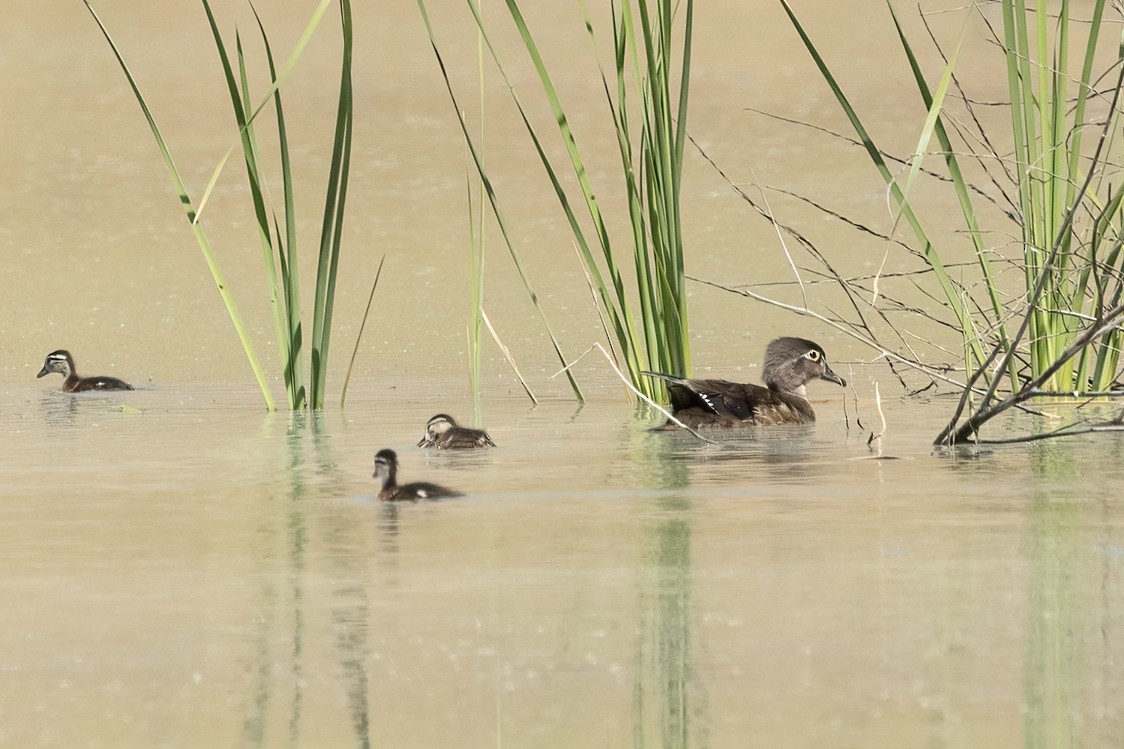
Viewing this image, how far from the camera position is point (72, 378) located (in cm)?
867

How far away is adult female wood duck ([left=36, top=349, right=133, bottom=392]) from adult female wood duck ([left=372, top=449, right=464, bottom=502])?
12.7 ft

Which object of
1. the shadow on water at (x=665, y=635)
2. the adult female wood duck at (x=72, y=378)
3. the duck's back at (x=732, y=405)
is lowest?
the shadow on water at (x=665, y=635)

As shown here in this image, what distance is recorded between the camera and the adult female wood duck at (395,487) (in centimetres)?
446

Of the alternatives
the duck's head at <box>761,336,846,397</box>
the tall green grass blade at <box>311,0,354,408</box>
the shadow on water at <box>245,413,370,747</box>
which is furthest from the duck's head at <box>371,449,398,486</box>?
the duck's head at <box>761,336,846,397</box>

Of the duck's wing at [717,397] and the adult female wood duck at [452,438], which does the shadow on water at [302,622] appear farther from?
the duck's wing at [717,397]

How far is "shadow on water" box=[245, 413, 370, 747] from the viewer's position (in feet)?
8.10

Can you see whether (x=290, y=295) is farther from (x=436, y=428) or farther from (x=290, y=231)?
(x=436, y=428)

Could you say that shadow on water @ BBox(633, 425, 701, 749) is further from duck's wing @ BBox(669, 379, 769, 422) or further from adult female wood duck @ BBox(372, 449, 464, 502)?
duck's wing @ BBox(669, 379, 769, 422)

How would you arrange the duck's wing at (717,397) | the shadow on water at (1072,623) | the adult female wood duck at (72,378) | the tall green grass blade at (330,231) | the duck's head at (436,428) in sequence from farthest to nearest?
the adult female wood duck at (72,378) → the duck's wing at (717,397) → the tall green grass blade at (330,231) → the duck's head at (436,428) → the shadow on water at (1072,623)

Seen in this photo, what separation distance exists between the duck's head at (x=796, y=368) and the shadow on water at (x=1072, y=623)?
286 cm

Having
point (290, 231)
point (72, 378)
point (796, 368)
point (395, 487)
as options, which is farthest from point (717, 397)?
point (72, 378)

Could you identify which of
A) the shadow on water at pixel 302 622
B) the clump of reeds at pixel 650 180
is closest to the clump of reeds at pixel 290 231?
the clump of reeds at pixel 650 180

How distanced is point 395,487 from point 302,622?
58.7 inches

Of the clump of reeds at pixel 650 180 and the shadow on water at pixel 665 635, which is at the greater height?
the clump of reeds at pixel 650 180
